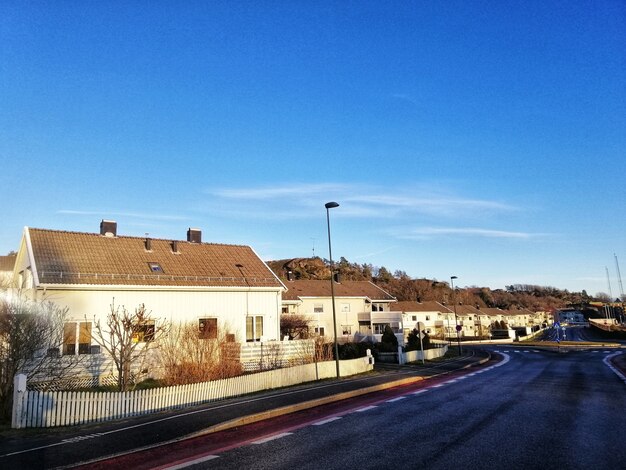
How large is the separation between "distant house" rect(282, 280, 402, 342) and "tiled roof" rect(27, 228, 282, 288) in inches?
905

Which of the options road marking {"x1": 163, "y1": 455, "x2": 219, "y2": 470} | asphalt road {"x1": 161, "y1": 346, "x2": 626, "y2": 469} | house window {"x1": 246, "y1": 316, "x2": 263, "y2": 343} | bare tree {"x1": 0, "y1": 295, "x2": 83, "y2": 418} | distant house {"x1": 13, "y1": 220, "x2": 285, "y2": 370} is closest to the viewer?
asphalt road {"x1": 161, "y1": 346, "x2": 626, "y2": 469}

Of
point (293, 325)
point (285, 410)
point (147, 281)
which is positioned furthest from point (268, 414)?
point (293, 325)

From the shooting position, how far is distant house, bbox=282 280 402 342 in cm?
5703

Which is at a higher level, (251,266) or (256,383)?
(251,266)

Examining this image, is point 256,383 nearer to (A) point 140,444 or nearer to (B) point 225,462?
(A) point 140,444

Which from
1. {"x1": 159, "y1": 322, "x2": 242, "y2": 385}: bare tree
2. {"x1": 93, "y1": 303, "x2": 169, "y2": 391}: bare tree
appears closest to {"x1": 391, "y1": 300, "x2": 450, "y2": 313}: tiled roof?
{"x1": 159, "y1": 322, "x2": 242, "y2": 385}: bare tree

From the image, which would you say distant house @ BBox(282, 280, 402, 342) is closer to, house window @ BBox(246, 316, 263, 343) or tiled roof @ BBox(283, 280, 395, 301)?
tiled roof @ BBox(283, 280, 395, 301)

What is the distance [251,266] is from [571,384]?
67.5 feet

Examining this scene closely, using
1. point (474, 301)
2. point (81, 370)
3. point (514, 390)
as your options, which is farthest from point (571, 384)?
point (474, 301)

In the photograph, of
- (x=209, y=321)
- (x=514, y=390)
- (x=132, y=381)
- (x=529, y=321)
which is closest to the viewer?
(x=514, y=390)

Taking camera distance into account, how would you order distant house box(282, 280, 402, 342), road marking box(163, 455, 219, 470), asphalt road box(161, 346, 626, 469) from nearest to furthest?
asphalt road box(161, 346, 626, 469)
road marking box(163, 455, 219, 470)
distant house box(282, 280, 402, 342)

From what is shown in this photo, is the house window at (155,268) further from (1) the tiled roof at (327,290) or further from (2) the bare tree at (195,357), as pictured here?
(1) the tiled roof at (327,290)

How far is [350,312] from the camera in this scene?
60250mm

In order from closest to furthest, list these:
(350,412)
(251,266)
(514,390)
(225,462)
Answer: (225,462) < (350,412) < (514,390) < (251,266)
